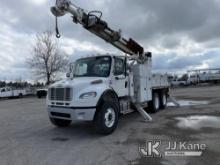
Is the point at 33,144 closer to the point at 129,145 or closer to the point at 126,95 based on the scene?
the point at 129,145

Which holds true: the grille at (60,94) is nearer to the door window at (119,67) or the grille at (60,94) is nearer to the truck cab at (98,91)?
the truck cab at (98,91)

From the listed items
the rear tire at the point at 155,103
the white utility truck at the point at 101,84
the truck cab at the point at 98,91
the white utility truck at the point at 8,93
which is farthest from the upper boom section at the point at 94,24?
the white utility truck at the point at 8,93

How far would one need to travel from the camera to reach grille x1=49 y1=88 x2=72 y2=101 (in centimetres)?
743

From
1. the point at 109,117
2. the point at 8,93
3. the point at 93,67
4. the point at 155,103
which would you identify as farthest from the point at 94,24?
the point at 8,93

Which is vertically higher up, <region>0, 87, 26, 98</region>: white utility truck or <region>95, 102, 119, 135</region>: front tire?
<region>0, 87, 26, 98</region>: white utility truck

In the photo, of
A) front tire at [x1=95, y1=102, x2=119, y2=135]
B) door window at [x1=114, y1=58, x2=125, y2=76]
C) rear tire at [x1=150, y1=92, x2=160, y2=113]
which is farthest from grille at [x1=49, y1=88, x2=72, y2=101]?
rear tire at [x1=150, y1=92, x2=160, y2=113]

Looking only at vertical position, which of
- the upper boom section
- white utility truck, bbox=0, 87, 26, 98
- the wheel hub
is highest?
the upper boom section

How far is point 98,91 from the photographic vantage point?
743 cm

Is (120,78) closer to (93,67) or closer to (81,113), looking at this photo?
(93,67)

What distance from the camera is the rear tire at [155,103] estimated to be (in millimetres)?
11832

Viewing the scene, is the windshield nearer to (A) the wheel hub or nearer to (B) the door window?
(B) the door window

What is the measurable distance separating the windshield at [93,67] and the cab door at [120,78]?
29 centimetres

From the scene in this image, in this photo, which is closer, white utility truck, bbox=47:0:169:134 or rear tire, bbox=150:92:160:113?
white utility truck, bbox=47:0:169:134

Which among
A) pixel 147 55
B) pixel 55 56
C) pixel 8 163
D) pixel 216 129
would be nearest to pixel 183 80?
pixel 55 56
